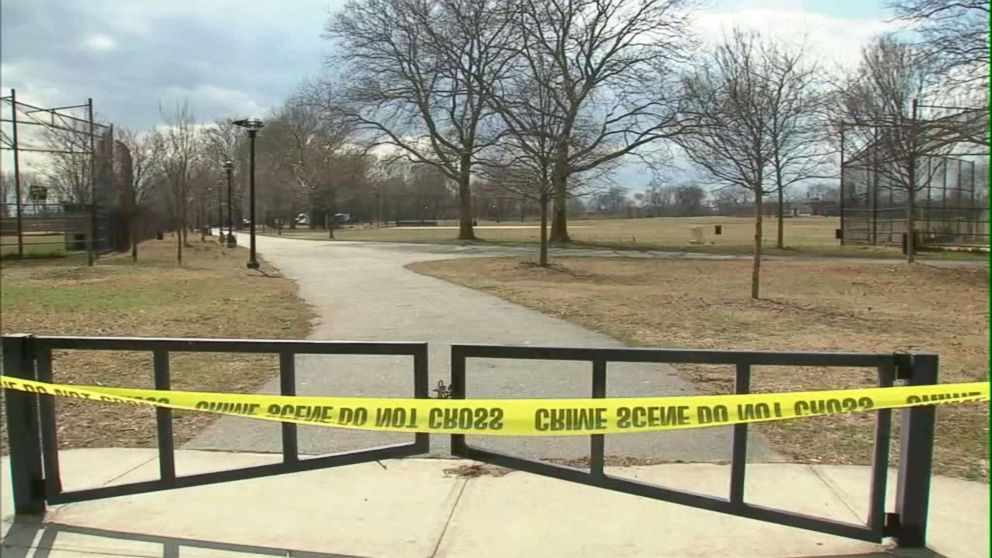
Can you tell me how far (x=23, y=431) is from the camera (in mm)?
3869

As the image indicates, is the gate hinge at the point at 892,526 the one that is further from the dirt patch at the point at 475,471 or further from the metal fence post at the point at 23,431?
the metal fence post at the point at 23,431

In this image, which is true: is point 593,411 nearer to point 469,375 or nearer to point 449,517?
point 449,517

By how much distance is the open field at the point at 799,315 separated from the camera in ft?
18.0

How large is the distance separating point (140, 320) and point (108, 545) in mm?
8719

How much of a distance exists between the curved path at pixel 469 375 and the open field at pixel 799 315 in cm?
54

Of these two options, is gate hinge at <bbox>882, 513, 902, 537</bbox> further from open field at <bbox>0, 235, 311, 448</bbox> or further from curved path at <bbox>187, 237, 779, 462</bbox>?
open field at <bbox>0, 235, 311, 448</bbox>

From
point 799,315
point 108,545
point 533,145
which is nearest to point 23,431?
point 108,545

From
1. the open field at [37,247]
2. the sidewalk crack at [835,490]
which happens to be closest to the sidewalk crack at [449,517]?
the sidewalk crack at [835,490]

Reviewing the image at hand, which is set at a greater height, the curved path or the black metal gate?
the black metal gate

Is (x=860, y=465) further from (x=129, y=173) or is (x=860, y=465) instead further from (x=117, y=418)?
(x=129, y=173)

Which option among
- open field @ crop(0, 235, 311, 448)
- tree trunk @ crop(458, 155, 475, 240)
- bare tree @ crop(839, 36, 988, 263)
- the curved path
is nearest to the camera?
the curved path

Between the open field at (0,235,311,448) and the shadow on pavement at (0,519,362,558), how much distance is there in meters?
1.62

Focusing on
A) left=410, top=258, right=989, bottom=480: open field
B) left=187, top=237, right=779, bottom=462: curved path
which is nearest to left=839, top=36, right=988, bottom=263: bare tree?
left=410, top=258, right=989, bottom=480: open field

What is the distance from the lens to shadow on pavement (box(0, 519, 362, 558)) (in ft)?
11.3
